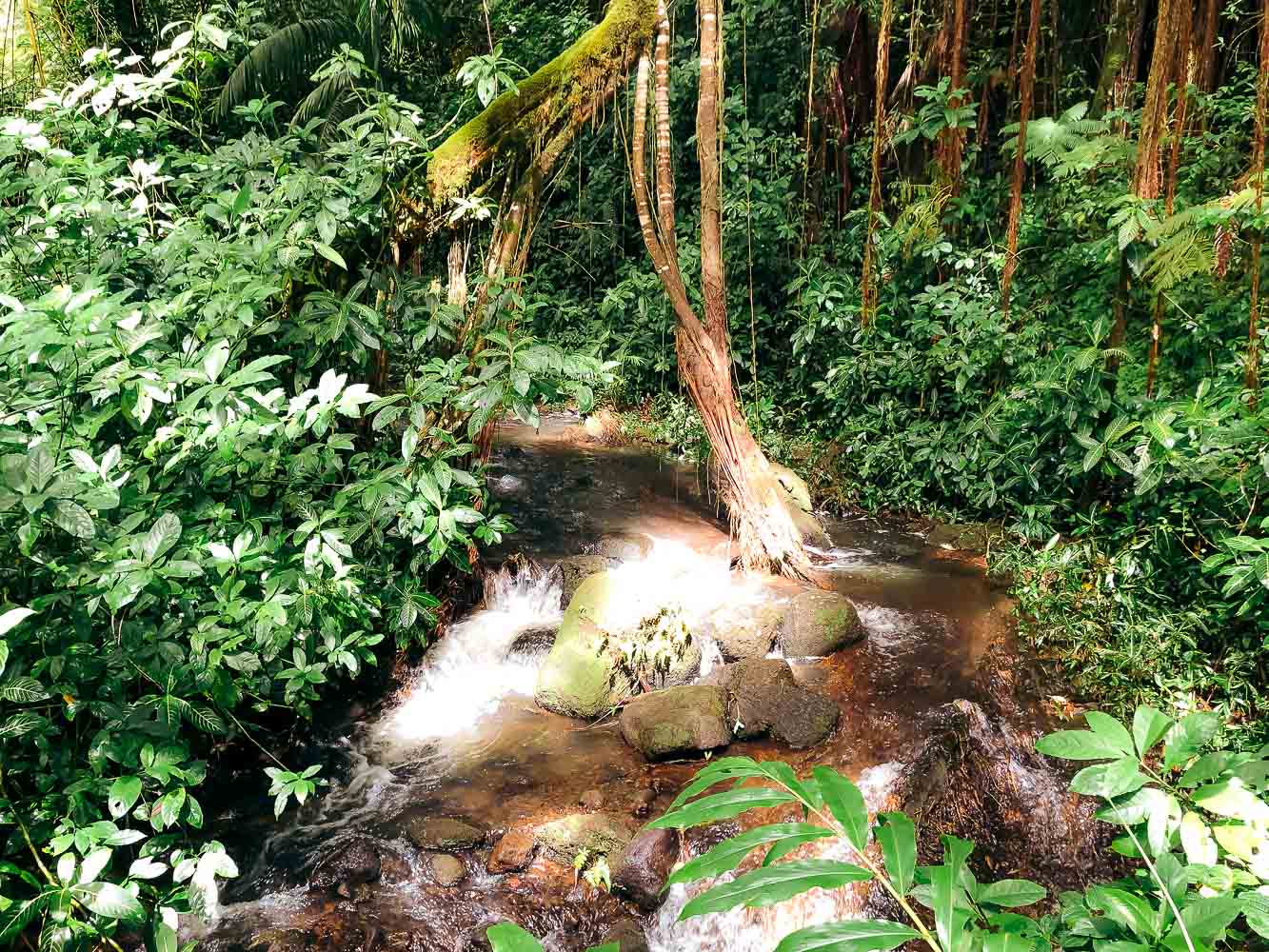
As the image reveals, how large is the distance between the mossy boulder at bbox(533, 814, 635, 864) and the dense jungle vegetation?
1086 mm

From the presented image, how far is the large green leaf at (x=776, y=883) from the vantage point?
0.83 metres

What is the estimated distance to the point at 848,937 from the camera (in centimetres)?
84

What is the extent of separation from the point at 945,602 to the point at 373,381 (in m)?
3.76

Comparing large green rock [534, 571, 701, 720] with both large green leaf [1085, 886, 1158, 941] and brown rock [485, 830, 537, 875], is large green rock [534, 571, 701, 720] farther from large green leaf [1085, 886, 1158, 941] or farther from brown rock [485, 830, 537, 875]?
large green leaf [1085, 886, 1158, 941]

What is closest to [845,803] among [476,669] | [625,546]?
[476,669]

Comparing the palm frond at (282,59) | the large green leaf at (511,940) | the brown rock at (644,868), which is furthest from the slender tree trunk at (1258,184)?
the palm frond at (282,59)

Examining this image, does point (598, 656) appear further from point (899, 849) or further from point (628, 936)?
point (899, 849)

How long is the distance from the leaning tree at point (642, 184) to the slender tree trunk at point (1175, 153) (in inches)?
93.9

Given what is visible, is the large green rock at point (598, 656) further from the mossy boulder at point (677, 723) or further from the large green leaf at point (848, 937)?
the large green leaf at point (848, 937)

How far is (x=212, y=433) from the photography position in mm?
2330

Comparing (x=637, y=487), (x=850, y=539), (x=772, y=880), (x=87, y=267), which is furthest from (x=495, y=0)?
(x=772, y=880)

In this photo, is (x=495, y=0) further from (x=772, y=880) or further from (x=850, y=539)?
(x=772, y=880)

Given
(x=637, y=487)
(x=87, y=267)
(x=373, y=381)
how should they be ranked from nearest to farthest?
(x=87, y=267), (x=373, y=381), (x=637, y=487)

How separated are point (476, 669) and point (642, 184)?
3.13m
